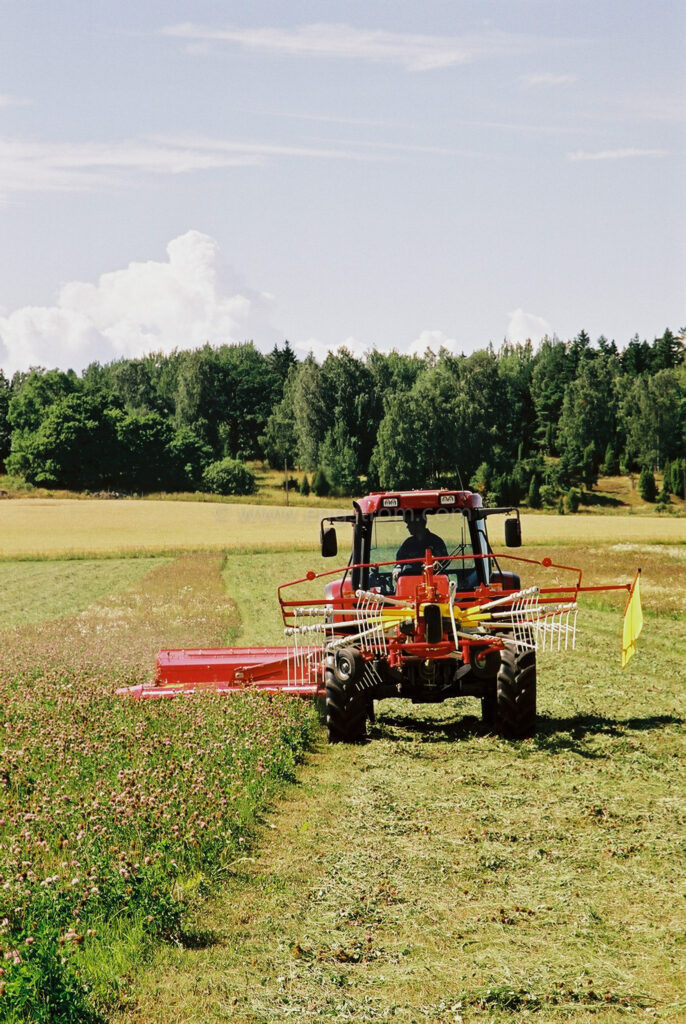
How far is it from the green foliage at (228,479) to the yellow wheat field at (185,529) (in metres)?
15.9

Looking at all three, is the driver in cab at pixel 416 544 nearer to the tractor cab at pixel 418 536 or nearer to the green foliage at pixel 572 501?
the tractor cab at pixel 418 536

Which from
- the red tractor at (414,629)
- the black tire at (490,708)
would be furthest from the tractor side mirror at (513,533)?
the black tire at (490,708)

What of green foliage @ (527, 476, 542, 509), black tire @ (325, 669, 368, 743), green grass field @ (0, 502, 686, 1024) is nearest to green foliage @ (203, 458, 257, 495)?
green foliage @ (527, 476, 542, 509)

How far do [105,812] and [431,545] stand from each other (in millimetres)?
5792

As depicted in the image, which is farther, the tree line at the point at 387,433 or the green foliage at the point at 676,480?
the tree line at the point at 387,433

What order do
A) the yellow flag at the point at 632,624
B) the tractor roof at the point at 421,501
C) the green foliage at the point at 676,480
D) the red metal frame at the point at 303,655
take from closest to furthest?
the yellow flag at the point at 632,624 → the red metal frame at the point at 303,655 → the tractor roof at the point at 421,501 → the green foliage at the point at 676,480

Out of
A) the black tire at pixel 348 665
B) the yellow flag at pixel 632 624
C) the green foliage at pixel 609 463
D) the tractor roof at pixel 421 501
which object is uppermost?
the green foliage at pixel 609 463

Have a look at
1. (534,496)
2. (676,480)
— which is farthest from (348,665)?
(676,480)

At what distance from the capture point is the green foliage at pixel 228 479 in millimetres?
98750

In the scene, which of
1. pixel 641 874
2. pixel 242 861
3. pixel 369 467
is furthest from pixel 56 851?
pixel 369 467

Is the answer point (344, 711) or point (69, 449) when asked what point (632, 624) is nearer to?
point (344, 711)

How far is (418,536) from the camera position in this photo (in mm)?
12523

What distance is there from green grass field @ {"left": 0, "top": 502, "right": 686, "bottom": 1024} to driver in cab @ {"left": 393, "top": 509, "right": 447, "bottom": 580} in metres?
→ 1.90

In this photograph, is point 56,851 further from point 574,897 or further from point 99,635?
point 99,635
